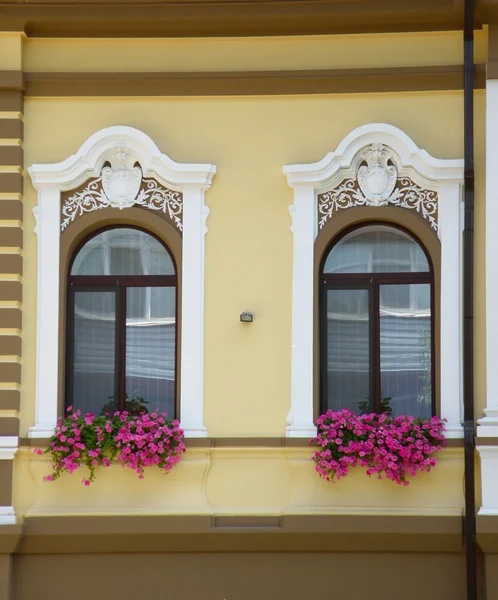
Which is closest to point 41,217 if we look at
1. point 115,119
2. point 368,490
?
point 115,119

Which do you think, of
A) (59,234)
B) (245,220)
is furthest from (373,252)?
(59,234)

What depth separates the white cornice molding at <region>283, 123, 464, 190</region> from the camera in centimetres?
1091

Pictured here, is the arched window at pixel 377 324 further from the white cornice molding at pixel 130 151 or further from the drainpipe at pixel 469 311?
the white cornice molding at pixel 130 151

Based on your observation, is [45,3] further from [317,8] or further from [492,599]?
[492,599]

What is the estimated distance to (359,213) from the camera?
11078 mm

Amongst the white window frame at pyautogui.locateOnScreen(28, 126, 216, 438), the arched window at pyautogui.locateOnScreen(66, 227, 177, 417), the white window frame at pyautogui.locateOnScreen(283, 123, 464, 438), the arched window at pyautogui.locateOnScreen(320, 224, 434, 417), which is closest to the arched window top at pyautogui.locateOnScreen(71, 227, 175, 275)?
the arched window at pyautogui.locateOnScreen(66, 227, 177, 417)

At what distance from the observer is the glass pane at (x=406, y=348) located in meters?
11.1

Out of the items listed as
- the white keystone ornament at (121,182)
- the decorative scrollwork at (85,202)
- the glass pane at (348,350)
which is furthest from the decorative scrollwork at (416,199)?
the decorative scrollwork at (85,202)

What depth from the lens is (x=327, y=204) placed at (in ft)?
36.5

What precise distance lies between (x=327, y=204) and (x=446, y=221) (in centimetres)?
115

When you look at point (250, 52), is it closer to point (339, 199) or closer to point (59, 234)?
point (339, 199)

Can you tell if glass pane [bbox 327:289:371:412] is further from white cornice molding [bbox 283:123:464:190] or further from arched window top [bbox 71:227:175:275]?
arched window top [bbox 71:227:175:275]

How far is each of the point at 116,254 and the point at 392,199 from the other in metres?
2.76

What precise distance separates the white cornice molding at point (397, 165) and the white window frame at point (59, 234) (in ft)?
3.18
